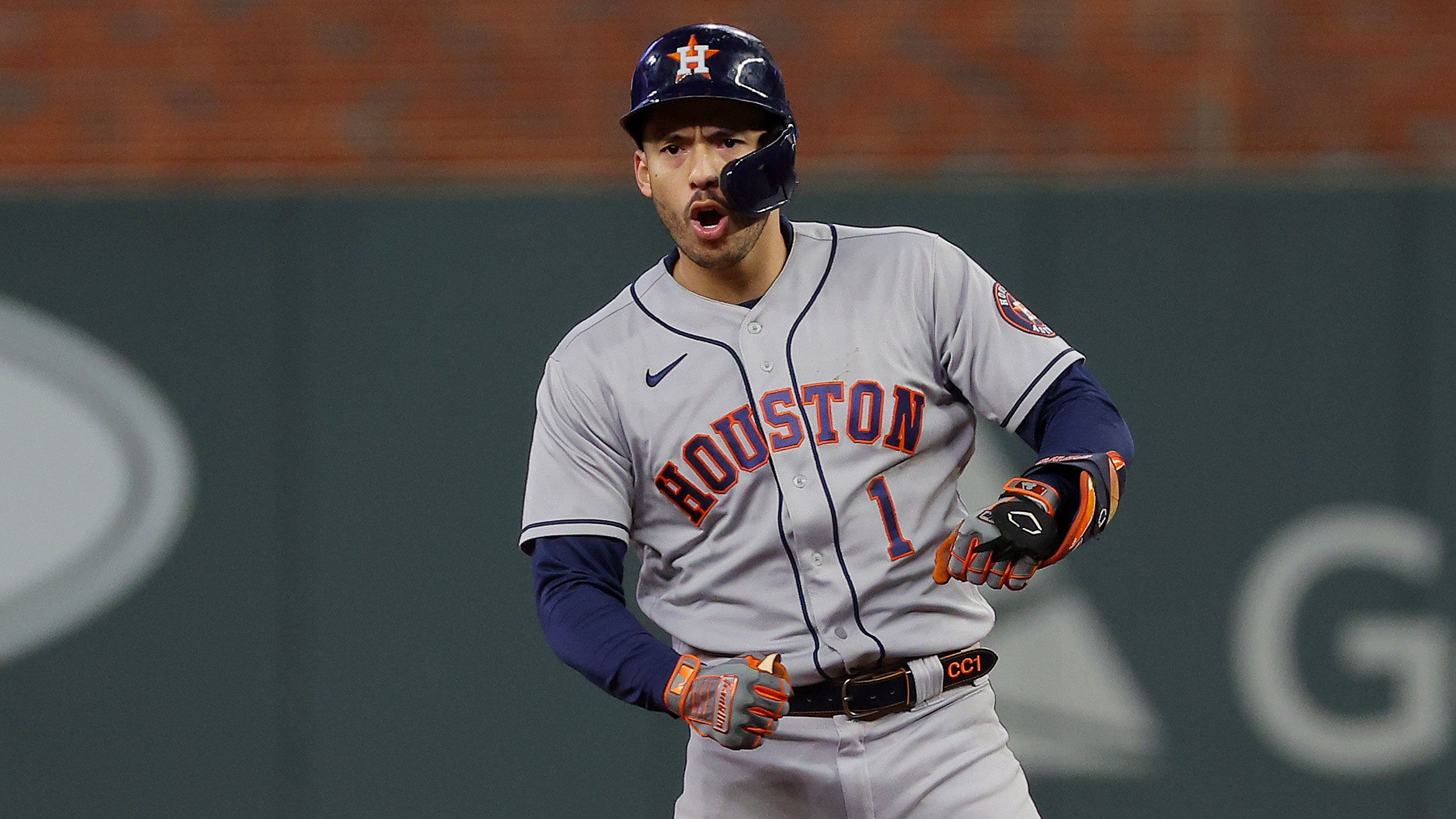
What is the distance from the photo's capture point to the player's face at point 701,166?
7.57ft

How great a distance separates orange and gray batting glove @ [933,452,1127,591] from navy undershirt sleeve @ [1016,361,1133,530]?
0.7 inches

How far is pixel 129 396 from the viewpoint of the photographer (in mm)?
4688

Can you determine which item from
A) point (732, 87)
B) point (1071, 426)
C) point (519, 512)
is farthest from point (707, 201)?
point (519, 512)

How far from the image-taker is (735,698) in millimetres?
2018

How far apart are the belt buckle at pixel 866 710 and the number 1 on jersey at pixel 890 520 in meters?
0.17

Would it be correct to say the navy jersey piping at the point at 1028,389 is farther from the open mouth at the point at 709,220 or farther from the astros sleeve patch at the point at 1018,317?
the open mouth at the point at 709,220

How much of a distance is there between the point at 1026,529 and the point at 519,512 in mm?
2806

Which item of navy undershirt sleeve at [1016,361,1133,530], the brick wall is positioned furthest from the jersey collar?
the brick wall

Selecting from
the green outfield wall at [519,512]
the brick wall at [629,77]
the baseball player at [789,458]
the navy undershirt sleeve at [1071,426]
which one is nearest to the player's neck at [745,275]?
the baseball player at [789,458]

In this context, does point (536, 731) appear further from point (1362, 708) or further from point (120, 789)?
point (1362, 708)

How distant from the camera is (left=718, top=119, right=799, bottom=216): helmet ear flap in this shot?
7.47 ft

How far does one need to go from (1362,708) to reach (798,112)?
101 inches

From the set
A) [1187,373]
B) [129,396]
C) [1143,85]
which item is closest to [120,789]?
[129,396]

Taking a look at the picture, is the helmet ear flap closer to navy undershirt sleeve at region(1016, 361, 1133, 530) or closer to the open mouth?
the open mouth
